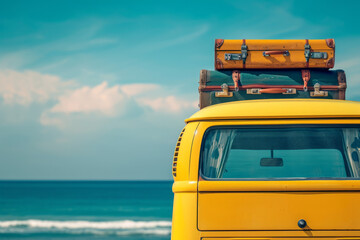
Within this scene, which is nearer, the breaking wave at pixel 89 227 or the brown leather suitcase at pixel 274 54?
the brown leather suitcase at pixel 274 54

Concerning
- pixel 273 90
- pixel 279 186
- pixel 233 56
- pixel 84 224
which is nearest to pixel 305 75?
pixel 273 90

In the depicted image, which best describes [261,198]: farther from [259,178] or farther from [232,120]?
[232,120]

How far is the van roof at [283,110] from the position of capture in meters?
3.73

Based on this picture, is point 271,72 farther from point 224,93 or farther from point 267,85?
point 224,93

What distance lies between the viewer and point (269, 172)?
3.92 metres

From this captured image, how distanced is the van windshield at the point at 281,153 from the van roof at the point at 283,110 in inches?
4.3

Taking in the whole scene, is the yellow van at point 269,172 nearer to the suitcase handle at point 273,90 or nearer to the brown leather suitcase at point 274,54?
the suitcase handle at point 273,90

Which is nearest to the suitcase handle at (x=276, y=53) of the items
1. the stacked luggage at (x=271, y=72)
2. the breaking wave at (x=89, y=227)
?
the stacked luggage at (x=271, y=72)

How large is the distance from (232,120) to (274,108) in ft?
1.13

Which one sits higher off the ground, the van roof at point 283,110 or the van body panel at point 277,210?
the van roof at point 283,110

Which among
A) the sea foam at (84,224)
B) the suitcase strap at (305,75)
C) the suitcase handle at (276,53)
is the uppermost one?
the suitcase handle at (276,53)

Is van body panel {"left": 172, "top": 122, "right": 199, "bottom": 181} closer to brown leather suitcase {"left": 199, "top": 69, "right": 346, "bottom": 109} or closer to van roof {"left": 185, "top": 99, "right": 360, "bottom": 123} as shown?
van roof {"left": 185, "top": 99, "right": 360, "bottom": 123}

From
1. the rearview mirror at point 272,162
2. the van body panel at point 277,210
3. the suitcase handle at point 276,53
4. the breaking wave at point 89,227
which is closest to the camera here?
the van body panel at point 277,210

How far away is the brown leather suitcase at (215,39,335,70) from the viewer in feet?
18.7
